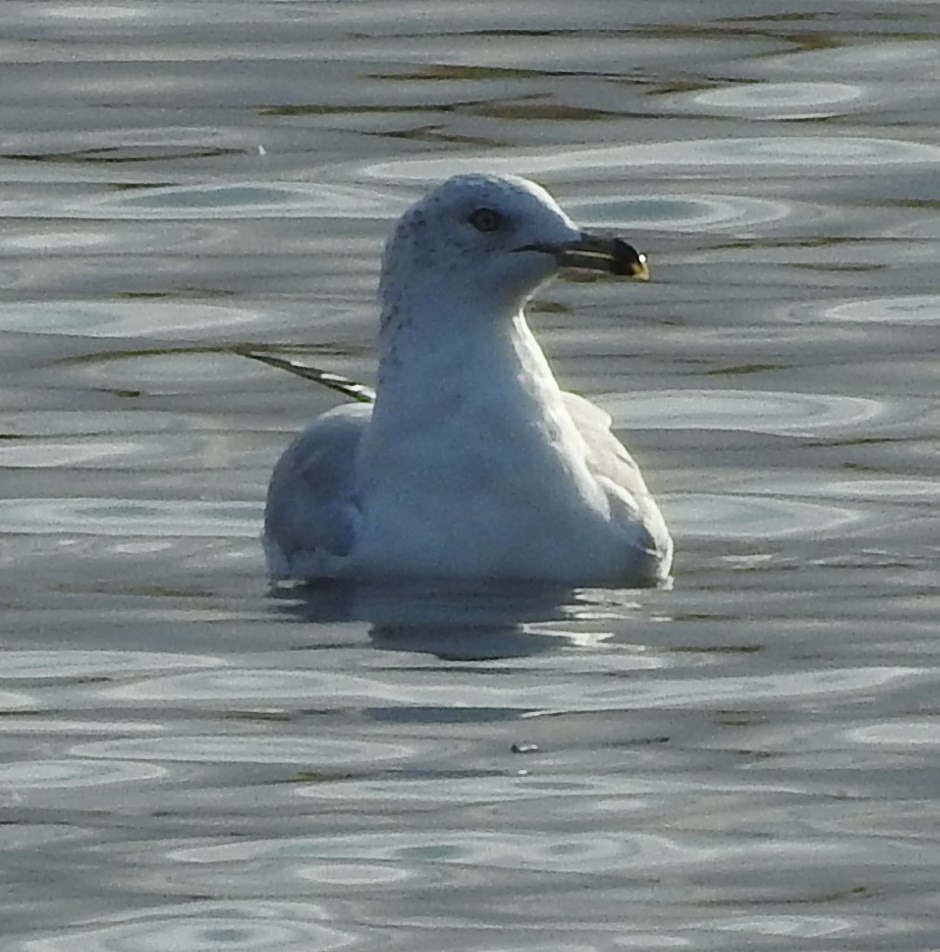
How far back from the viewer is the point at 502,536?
35.5 feet

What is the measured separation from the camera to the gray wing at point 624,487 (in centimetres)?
1102

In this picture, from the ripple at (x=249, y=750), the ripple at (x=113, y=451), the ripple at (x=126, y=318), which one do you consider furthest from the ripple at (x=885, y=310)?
the ripple at (x=249, y=750)

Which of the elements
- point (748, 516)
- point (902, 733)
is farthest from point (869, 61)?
point (902, 733)

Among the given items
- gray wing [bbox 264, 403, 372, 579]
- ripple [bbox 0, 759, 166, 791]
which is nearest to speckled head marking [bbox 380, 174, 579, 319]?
gray wing [bbox 264, 403, 372, 579]

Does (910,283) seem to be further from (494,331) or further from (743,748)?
(743,748)

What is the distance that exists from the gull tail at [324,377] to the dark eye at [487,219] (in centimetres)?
82

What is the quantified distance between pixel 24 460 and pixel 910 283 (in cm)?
333

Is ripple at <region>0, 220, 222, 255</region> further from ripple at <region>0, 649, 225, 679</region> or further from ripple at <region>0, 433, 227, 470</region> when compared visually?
ripple at <region>0, 649, 225, 679</region>

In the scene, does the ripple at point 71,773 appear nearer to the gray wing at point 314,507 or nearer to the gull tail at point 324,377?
the gray wing at point 314,507

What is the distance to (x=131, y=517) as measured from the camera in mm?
11758

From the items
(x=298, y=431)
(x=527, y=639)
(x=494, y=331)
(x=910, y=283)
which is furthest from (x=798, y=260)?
(x=527, y=639)

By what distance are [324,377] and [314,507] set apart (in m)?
1.52

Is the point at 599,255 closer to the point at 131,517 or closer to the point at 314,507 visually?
the point at 314,507

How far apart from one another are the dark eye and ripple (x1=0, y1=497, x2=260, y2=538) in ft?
3.63
